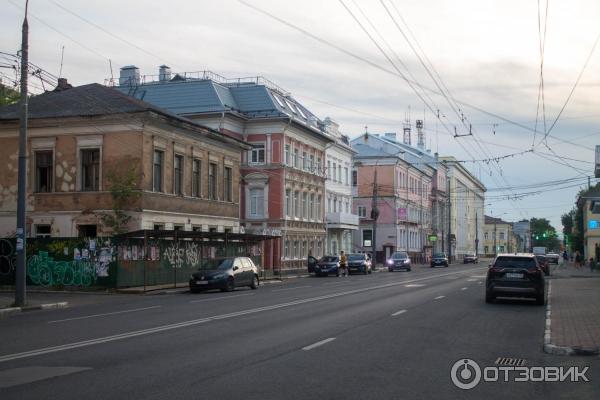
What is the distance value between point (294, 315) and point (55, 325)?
5678 millimetres

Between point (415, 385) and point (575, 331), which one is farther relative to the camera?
point (575, 331)

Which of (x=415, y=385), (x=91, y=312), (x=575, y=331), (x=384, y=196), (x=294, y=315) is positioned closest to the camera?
(x=415, y=385)

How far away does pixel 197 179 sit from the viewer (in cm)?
4400

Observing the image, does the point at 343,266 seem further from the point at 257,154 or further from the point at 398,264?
the point at 398,264

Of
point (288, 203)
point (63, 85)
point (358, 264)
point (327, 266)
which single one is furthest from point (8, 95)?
point (358, 264)

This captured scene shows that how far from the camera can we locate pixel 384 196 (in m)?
88.7

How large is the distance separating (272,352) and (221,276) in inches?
782

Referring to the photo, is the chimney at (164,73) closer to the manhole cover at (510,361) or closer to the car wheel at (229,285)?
the car wheel at (229,285)

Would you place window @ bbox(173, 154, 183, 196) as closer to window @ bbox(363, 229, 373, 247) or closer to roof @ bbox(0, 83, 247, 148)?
roof @ bbox(0, 83, 247, 148)

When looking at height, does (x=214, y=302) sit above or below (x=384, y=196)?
below

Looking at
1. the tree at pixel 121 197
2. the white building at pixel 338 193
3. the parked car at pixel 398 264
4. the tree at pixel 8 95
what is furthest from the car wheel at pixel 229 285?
the parked car at pixel 398 264

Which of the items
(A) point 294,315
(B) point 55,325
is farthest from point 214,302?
(B) point 55,325

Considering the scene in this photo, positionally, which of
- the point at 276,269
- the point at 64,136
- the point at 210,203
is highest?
the point at 64,136

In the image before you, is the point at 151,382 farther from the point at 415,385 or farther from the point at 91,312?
the point at 91,312
